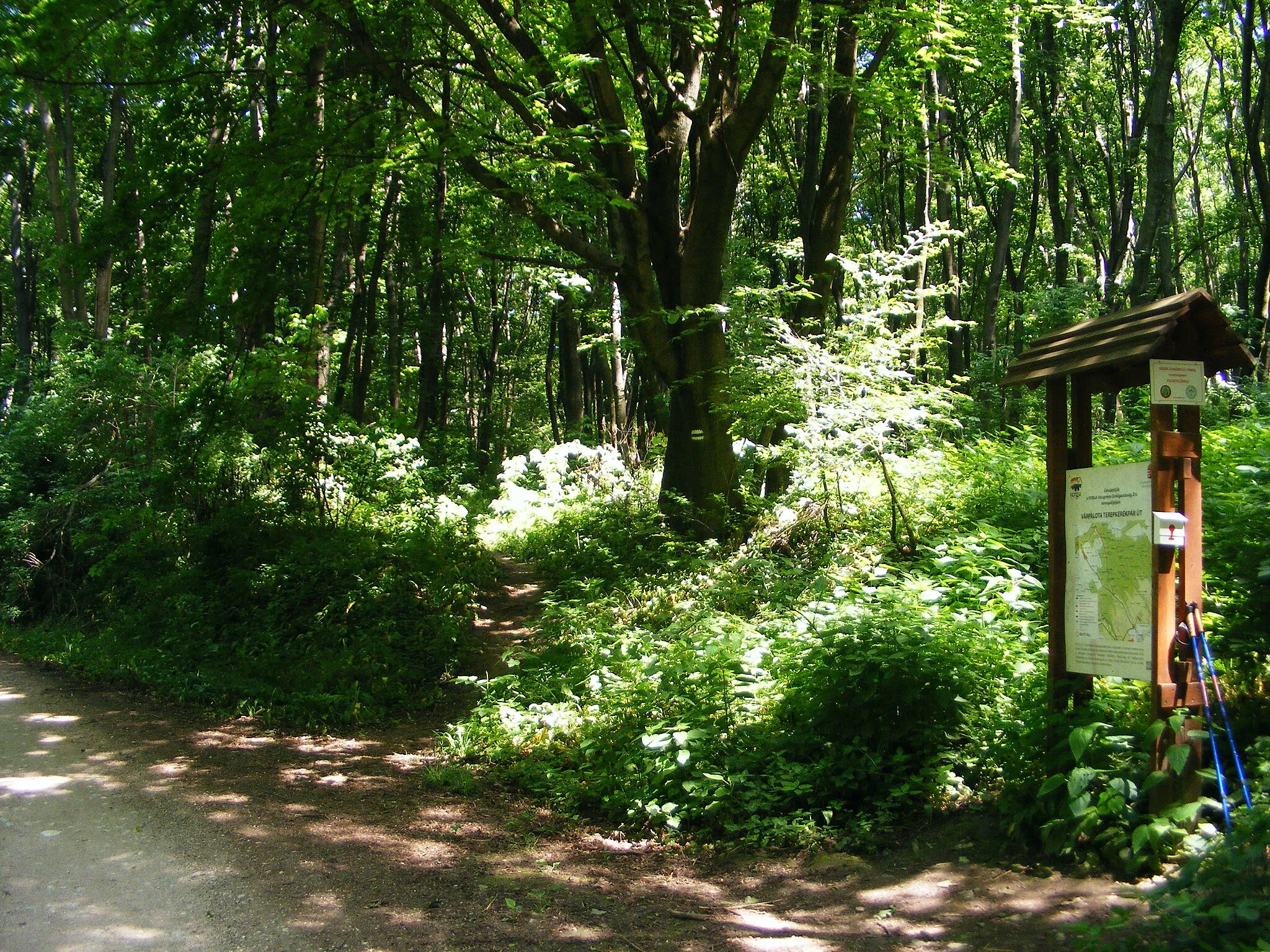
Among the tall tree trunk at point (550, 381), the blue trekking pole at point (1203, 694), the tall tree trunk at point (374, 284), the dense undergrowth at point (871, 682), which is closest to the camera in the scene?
the blue trekking pole at point (1203, 694)

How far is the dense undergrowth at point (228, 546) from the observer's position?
9695 mm

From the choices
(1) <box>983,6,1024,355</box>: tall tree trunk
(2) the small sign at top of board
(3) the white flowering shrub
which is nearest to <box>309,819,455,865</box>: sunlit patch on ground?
Answer: (2) the small sign at top of board

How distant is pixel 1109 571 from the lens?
4574 mm

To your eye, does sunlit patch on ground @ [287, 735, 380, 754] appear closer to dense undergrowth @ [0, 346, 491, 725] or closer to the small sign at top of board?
dense undergrowth @ [0, 346, 491, 725]

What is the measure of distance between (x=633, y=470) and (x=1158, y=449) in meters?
12.9

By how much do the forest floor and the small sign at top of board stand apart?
7.50ft

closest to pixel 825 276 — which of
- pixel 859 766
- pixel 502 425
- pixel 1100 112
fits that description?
pixel 859 766

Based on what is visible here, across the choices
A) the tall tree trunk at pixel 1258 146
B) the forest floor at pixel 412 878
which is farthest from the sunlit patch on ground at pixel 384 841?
the tall tree trunk at pixel 1258 146

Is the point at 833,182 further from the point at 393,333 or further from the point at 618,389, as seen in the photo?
the point at 393,333

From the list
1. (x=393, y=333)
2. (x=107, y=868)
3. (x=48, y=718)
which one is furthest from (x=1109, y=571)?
(x=393, y=333)

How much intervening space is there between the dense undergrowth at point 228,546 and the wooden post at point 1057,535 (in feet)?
21.1

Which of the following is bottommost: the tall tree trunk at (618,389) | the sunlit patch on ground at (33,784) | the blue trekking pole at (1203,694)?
the sunlit patch on ground at (33,784)

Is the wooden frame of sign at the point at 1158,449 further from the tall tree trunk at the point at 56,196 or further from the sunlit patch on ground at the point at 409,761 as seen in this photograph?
the tall tree trunk at the point at 56,196

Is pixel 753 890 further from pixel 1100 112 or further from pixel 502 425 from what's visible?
pixel 502 425
